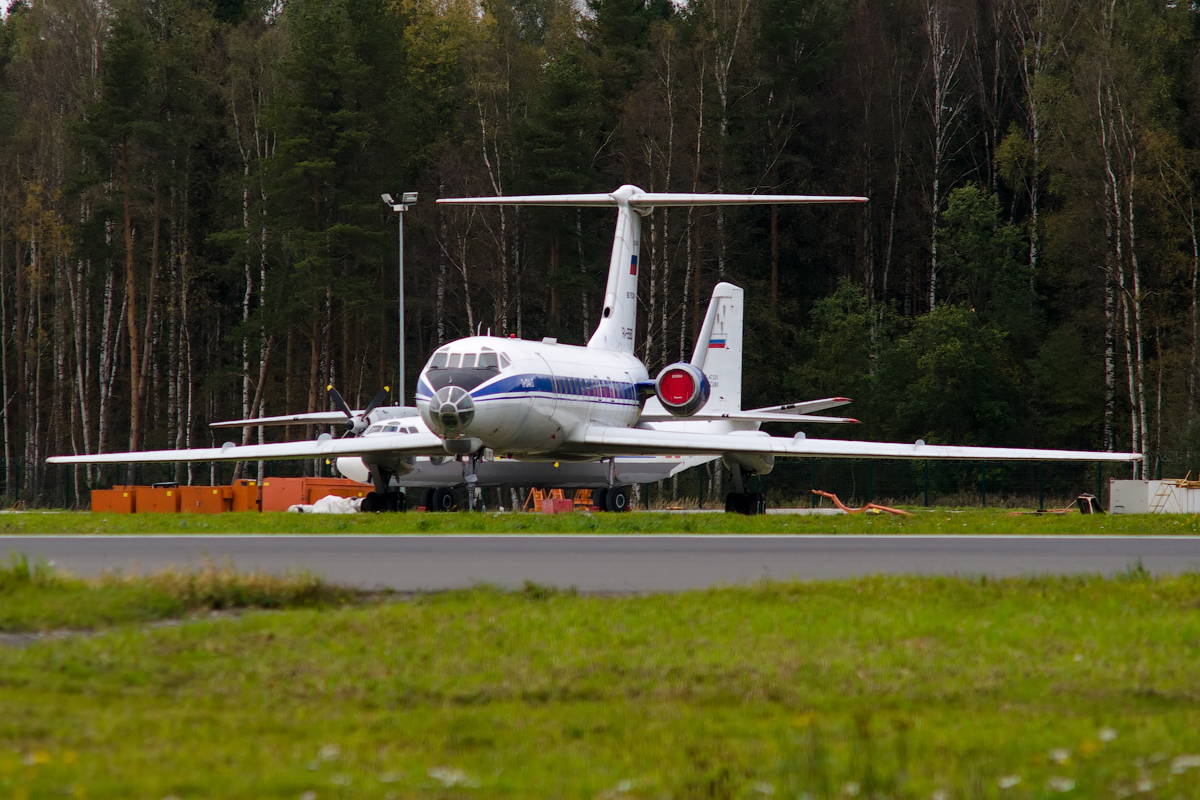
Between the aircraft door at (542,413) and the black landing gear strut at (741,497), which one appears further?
the black landing gear strut at (741,497)

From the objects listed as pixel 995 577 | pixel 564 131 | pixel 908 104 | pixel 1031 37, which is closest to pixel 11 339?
pixel 564 131

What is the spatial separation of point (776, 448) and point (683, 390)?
2.87 metres

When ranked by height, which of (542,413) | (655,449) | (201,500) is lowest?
(201,500)

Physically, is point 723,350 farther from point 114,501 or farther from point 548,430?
point 114,501

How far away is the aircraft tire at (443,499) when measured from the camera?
93.0ft

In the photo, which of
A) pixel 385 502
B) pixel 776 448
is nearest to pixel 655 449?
pixel 776 448

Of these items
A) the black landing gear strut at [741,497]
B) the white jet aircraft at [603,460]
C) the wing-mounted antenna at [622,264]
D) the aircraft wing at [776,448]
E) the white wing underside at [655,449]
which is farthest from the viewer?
the wing-mounted antenna at [622,264]

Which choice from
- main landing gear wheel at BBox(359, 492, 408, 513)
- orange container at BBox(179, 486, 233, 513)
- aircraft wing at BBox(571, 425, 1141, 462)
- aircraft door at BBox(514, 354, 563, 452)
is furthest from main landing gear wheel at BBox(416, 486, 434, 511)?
orange container at BBox(179, 486, 233, 513)

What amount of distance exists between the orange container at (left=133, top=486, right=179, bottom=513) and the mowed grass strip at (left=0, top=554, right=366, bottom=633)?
1965cm

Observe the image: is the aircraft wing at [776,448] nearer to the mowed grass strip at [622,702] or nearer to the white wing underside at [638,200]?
the white wing underside at [638,200]

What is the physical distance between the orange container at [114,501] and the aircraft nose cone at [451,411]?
31.2 feet

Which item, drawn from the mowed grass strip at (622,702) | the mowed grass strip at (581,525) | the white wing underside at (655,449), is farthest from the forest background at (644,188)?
the mowed grass strip at (622,702)

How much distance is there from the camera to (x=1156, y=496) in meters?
29.4

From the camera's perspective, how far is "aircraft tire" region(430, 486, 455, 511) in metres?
28.3
